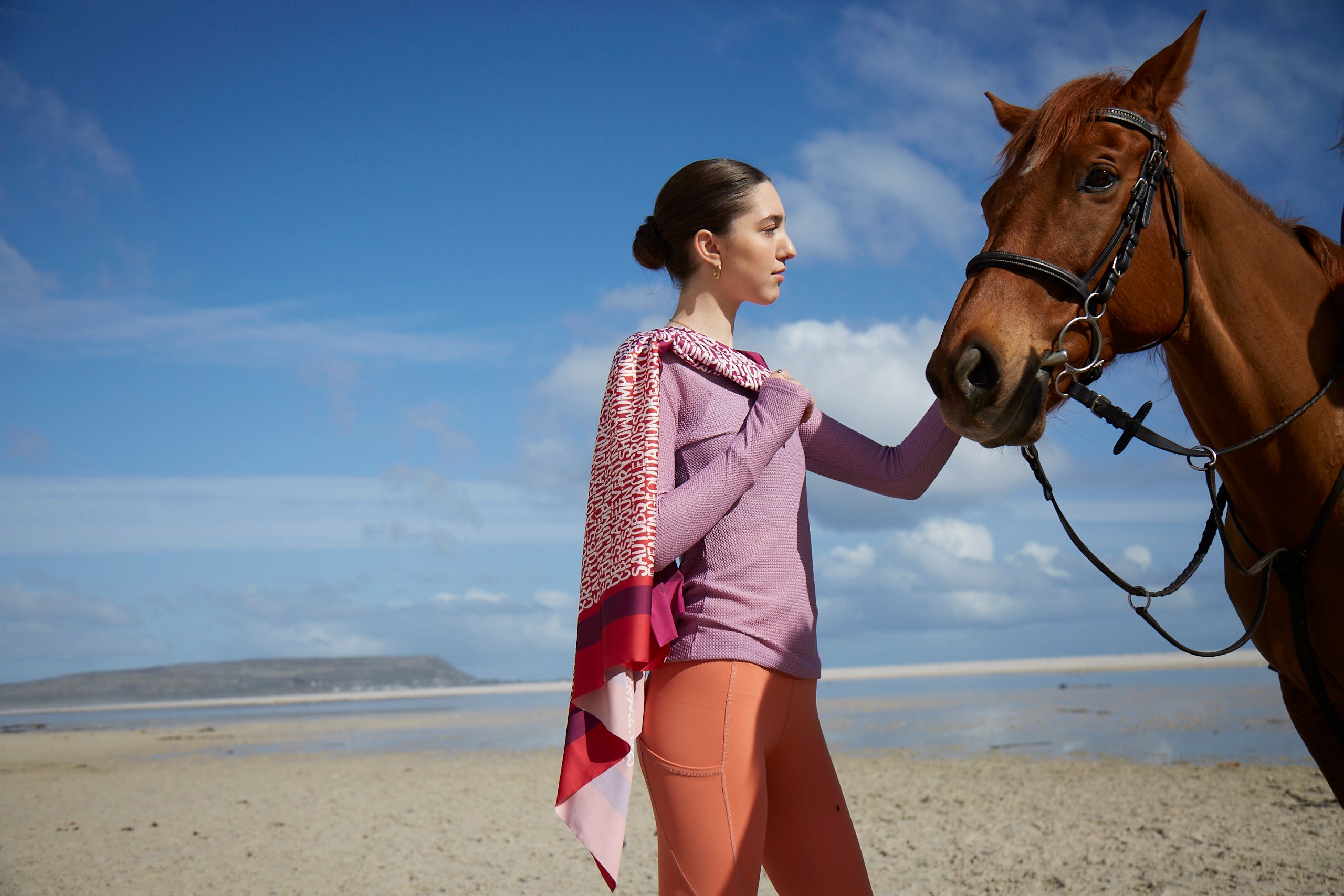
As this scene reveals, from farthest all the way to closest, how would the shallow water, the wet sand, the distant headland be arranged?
the distant headland < the shallow water < the wet sand

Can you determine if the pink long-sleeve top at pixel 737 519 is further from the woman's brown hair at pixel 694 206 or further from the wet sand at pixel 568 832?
the wet sand at pixel 568 832

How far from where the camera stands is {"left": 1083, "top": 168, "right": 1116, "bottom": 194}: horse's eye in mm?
1727

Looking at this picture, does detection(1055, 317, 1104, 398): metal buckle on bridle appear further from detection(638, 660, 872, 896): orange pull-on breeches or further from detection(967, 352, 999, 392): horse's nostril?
detection(638, 660, 872, 896): orange pull-on breeches

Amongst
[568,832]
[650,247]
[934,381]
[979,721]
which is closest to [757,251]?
[650,247]

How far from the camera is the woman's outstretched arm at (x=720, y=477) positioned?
164cm

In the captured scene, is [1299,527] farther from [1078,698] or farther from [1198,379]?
[1078,698]

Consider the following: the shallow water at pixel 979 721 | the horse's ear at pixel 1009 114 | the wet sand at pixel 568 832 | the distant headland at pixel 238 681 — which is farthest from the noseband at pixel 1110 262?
the distant headland at pixel 238 681

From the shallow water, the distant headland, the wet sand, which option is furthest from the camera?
the distant headland

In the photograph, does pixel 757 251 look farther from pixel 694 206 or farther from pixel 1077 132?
pixel 1077 132

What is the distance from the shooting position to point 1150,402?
1.77 metres

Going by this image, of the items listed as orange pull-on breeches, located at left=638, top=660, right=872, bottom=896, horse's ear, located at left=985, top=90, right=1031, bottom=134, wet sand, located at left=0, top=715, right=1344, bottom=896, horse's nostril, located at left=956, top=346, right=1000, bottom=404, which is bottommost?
wet sand, located at left=0, top=715, right=1344, bottom=896

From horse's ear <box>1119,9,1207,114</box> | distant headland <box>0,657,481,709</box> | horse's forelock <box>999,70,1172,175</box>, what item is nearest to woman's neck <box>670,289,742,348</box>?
horse's forelock <box>999,70,1172,175</box>

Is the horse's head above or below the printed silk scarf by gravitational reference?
above

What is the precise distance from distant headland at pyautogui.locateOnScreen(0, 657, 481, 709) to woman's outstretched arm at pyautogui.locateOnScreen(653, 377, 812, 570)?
128 feet
